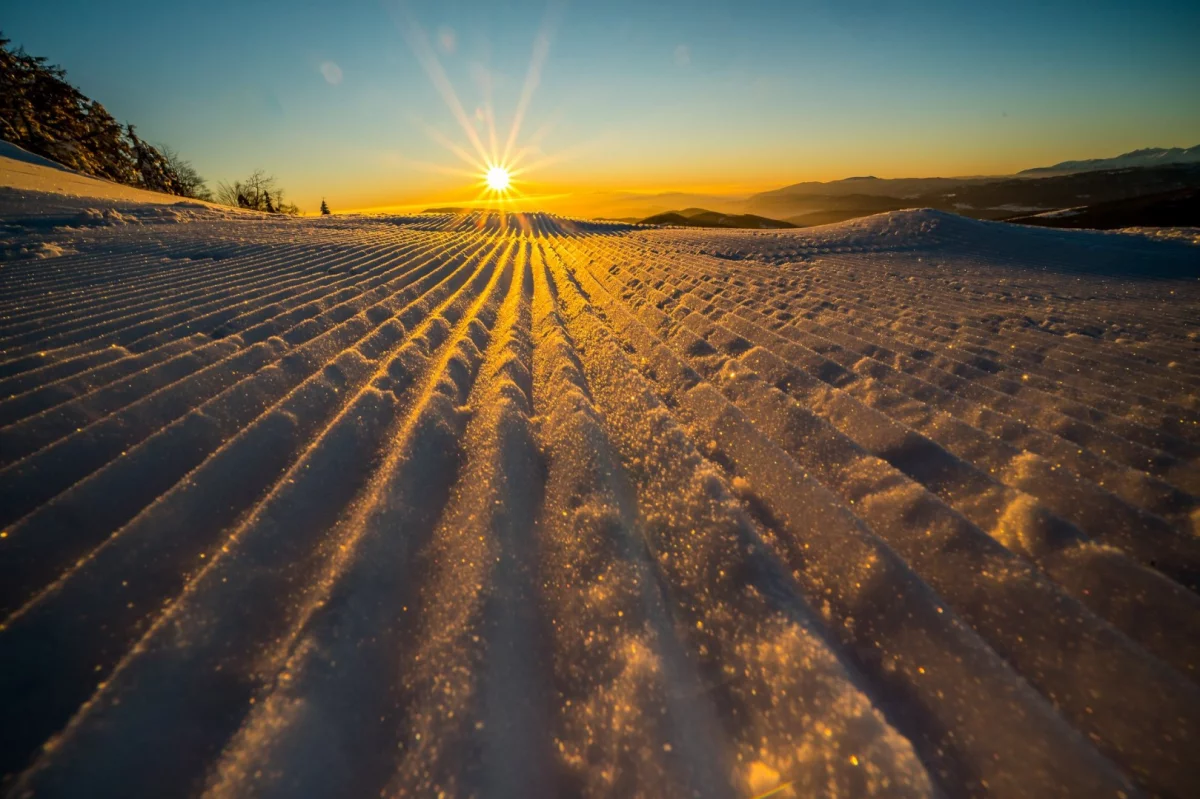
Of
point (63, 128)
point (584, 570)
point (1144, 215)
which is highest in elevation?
point (63, 128)

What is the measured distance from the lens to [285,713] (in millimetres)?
786

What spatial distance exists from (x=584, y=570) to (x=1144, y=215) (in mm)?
29321

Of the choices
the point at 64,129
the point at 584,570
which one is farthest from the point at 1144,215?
the point at 64,129

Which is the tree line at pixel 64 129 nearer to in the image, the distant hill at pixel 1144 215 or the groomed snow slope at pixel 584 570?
the groomed snow slope at pixel 584 570

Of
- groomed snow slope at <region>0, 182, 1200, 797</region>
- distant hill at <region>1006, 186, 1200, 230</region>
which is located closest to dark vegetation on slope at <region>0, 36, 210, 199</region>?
groomed snow slope at <region>0, 182, 1200, 797</region>

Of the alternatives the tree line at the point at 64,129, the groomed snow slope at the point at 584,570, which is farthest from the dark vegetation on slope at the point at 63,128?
the groomed snow slope at the point at 584,570

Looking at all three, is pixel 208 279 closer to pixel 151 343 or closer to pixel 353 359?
pixel 151 343

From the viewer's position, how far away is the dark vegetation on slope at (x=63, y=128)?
767 inches

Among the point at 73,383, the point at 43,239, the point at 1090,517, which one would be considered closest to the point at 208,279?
the point at 73,383

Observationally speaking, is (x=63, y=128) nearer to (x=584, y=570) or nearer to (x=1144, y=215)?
(x=584, y=570)

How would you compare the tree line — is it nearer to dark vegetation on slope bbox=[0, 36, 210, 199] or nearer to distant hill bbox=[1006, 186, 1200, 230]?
dark vegetation on slope bbox=[0, 36, 210, 199]

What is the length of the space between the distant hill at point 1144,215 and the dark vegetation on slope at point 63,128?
135ft

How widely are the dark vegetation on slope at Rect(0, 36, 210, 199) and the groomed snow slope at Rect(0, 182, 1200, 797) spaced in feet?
92.8

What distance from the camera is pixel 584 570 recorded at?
44.4 inches
